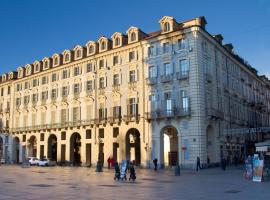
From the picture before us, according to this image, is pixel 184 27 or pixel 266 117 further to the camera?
pixel 266 117

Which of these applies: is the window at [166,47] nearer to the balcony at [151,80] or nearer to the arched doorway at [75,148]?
the balcony at [151,80]

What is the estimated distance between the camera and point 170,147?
176ft

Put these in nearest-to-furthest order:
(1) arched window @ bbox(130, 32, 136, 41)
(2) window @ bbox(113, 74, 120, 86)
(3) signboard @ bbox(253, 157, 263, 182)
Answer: (3) signboard @ bbox(253, 157, 263, 182), (1) arched window @ bbox(130, 32, 136, 41), (2) window @ bbox(113, 74, 120, 86)

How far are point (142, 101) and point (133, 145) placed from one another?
7.69 m

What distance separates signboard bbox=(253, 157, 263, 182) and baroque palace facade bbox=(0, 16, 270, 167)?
18455mm

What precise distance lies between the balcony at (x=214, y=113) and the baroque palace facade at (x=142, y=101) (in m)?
0.14

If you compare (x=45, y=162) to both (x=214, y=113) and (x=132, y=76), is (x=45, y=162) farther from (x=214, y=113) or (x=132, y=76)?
(x=214, y=113)

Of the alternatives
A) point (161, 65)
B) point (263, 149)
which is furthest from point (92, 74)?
point (263, 149)

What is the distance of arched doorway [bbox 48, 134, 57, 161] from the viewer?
2643 inches

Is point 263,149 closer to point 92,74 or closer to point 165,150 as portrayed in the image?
point 165,150

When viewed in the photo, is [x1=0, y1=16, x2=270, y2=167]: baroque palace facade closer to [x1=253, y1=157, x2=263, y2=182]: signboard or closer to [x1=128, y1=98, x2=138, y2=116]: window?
[x1=128, y1=98, x2=138, y2=116]: window

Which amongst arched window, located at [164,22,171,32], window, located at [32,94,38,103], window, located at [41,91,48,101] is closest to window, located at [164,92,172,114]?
arched window, located at [164,22,171,32]

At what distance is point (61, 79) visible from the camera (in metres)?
66.1

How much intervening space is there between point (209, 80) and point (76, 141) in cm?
2690
